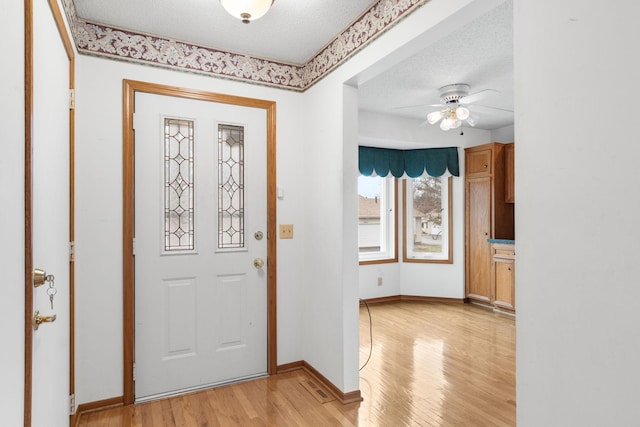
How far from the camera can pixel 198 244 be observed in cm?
267

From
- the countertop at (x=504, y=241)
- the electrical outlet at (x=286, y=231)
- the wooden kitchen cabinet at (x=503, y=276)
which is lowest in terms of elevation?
the wooden kitchen cabinet at (x=503, y=276)

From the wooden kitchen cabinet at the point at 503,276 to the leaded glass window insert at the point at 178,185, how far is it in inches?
149

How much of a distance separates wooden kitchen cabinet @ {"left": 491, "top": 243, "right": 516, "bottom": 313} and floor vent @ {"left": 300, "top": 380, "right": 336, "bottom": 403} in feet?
9.68

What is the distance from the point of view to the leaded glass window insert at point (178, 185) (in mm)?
2592

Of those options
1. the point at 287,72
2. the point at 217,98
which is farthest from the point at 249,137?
the point at 287,72

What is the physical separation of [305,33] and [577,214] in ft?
6.68

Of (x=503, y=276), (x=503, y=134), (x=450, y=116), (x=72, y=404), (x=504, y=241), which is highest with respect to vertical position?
(x=503, y=134)

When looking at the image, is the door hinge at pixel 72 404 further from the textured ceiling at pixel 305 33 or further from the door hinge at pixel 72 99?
the textured ceiling at pixel 305 33

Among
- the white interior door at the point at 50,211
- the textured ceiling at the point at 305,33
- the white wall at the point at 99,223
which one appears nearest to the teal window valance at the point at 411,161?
the textured ceiling at the point at 305,33

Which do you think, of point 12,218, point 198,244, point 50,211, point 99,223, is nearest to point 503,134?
point 198,244

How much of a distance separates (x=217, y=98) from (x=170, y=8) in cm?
67

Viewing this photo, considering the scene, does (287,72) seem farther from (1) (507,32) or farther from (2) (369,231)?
(2) (369,231)

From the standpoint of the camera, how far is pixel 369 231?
540 cm

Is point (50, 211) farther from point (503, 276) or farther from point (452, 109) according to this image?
point (503, 276)
